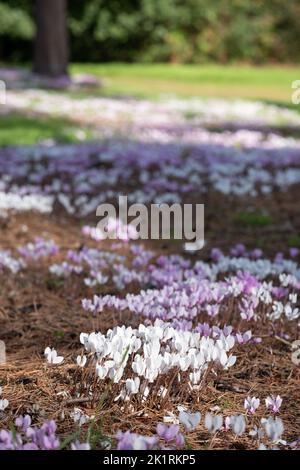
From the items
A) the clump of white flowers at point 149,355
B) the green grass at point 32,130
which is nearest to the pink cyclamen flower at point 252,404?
the clump of white flowers at point 149,355

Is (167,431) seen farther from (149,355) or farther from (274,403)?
(274,403)

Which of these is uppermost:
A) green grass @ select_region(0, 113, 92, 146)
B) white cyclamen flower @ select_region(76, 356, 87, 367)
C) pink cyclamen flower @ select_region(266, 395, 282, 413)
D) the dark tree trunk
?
the dark tree trunk

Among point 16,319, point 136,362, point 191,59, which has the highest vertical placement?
point 191,59

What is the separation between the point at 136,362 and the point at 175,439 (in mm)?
462

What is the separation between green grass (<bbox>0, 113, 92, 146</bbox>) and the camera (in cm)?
1305

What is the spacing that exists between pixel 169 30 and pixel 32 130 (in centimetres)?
3266

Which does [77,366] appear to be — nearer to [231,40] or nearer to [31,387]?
[31,387]

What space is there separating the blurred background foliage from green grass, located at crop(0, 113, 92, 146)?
27439mm

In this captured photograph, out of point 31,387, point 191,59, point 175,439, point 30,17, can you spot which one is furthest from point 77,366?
point 191,59

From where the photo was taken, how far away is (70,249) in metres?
6.75

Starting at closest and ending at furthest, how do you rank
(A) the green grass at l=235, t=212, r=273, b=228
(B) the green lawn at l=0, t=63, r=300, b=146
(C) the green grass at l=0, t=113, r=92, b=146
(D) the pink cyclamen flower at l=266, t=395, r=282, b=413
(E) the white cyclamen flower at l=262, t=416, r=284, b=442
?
(E) the white cyclamen flower at l=262, t=416, r=284, b=442, (D) the pink cyclamen flower at l=266, t=395, r=282, b=413, (A) the green grass at l=235, t=212, r=273, b=228, (C) the green grass at l=0, t=113, r=92, b=146, (B) the green lawn at l=0, t=63, r=300, b=146

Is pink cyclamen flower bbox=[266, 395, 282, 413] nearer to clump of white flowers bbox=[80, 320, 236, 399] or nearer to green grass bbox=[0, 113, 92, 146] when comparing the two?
clump of white flowers bbox=[80, 320, 236, 399]

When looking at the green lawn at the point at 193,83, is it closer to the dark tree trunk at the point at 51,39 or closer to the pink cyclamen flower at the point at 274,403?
the dark tree trunk at the point at 51,39

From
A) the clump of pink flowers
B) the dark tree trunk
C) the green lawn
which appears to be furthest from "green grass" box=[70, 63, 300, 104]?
the clump of pink flowers
